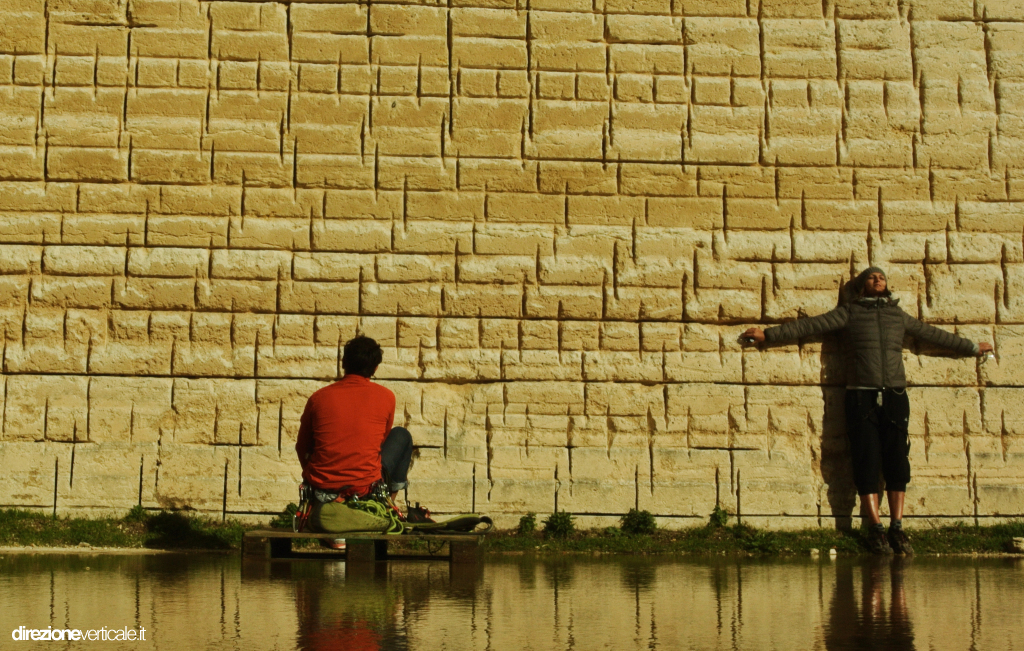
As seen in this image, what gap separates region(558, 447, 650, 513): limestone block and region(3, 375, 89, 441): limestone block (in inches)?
152

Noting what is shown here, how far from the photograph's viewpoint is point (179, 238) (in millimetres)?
9086

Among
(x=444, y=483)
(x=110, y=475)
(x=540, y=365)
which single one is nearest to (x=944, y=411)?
(x=540, y=365)

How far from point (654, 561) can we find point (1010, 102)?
490 centimetres

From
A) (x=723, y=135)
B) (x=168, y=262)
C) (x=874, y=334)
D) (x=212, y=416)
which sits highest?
(x=723, y=135)

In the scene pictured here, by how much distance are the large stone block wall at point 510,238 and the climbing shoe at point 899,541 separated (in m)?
0.46

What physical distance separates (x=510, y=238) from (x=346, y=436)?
2520 millimetres

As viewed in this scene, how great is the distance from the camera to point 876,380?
8977mm

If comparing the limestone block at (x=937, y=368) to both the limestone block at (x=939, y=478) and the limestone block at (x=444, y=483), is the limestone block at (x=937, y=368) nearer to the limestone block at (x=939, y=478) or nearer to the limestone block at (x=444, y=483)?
the limestone block at (x=939, y=478)

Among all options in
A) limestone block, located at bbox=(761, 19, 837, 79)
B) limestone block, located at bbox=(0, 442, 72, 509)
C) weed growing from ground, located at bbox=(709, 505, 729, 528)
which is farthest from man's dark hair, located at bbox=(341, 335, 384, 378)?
limestone block, located at bbox=(761, 19, 837, 79)

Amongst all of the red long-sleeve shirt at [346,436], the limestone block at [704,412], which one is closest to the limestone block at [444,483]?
the red long-sleeve shirt at [346,436]

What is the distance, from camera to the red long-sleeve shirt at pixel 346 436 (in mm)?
7410

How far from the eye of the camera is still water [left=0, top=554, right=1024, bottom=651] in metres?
5.11

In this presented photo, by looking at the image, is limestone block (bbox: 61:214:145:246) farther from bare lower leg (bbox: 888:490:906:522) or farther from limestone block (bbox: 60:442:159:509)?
bare lower leg (bbox: 888:490:906:522)

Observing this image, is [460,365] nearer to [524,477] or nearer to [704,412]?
[524,477]
